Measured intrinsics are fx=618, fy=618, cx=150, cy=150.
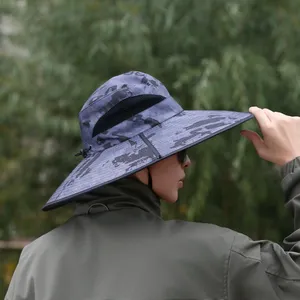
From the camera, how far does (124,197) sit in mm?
1438

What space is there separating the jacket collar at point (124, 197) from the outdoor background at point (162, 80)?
68.6 inches

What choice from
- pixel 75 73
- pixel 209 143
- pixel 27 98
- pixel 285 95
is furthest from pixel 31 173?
pixel 285 95

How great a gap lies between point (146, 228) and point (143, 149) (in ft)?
0.60

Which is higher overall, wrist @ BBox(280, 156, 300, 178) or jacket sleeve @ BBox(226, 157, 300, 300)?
wrist @ BBox(280, 156, 300, 178)

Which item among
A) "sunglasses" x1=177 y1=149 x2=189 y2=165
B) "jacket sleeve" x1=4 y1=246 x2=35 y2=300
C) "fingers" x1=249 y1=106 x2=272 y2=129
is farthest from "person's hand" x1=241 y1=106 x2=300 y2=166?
"jacket sleeve" x1=4 y1=246 x2=35 y2=300

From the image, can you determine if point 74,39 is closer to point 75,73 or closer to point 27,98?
point 75,73

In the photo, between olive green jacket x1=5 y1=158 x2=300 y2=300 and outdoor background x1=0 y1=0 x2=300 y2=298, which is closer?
olive green jacket x1=5 y1=158 x2=300 y2=300

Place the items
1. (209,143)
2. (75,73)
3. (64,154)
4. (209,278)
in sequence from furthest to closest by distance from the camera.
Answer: (64,154) < (75,73) < (209,143) < (209,278)

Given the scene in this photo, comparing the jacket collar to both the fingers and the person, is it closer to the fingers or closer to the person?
the person

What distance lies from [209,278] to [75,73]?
2687 mm

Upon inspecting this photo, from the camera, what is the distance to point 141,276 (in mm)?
1314

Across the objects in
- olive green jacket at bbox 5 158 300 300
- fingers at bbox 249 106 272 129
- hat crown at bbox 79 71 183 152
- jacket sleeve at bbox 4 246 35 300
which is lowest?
jacket sleeve at bbox 4 246 35 300

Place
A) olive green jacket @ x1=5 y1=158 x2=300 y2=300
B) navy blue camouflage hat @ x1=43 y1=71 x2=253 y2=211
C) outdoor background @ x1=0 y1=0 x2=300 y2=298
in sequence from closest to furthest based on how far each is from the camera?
olive green jacket @ x1=5 y1=158 x2=300 y2=300
navy blue camouflage hat @ x1=43 y1=71 x2=253 y2=211
outdoor background @ x1=0 y1=0 x2=300 y2=298

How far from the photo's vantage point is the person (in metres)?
1.31
